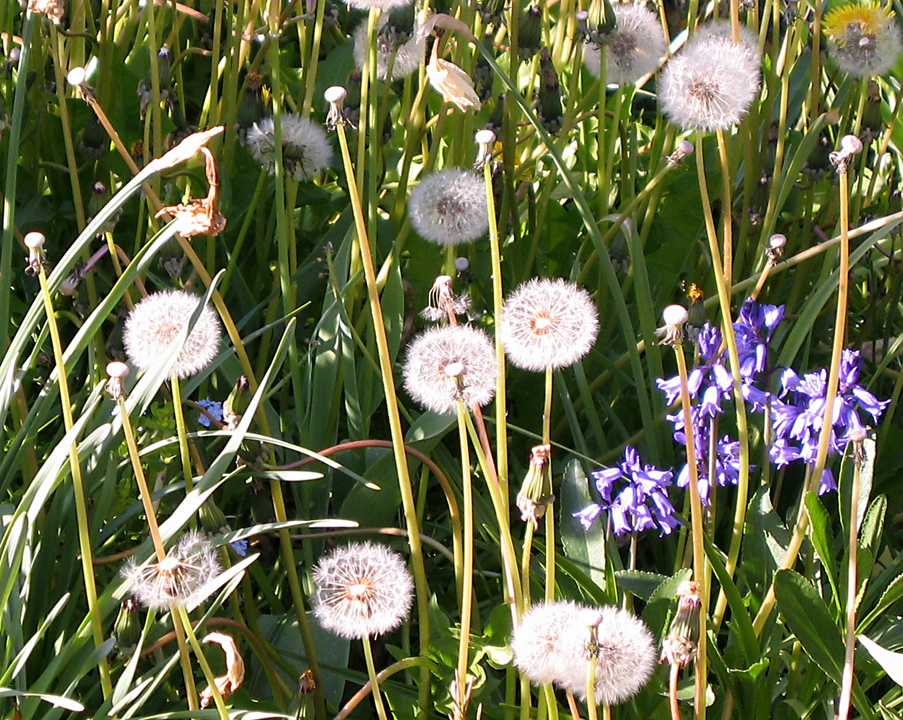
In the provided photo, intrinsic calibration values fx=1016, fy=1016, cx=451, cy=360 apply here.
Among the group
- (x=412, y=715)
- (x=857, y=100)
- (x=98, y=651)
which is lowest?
(x=412, y=715)

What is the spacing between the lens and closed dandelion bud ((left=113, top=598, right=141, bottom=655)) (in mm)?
703

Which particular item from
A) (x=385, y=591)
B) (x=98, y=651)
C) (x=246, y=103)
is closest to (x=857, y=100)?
(x=246, y=103)

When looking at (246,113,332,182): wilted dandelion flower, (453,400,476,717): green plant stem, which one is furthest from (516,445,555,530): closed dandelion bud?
(246,113,332,182): wilted dandelion flower

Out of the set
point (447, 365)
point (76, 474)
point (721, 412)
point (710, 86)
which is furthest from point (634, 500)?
point (76, 474)

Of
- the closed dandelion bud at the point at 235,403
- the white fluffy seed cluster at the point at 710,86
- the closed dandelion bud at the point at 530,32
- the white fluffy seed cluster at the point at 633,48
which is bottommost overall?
the closed dandelion bud at the point at 235,403

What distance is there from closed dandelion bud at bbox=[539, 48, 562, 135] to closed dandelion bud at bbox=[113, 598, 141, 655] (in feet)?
2.30

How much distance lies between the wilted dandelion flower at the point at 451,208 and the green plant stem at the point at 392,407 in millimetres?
236

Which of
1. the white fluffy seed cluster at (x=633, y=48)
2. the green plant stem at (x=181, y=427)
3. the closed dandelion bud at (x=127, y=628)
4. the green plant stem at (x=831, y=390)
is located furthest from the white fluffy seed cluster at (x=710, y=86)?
the closed dandelion bud at (x=127, y=628)

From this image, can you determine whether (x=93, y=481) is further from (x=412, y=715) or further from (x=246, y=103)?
(x=246, y=103)

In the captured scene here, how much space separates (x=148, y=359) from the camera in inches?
30.1

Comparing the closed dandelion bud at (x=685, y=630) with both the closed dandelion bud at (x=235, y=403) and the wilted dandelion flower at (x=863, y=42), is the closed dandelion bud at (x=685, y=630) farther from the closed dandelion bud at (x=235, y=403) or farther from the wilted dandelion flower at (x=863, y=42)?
the wilted dandelion flower at (x=863, y=42)

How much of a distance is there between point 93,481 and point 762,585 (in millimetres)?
567

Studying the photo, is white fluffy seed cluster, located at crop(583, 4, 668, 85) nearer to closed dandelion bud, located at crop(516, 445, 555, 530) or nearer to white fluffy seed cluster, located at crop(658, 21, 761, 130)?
white fluffy seed cluster, located at crop(658, 21, 761, 130)

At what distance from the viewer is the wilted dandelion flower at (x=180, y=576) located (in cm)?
60
